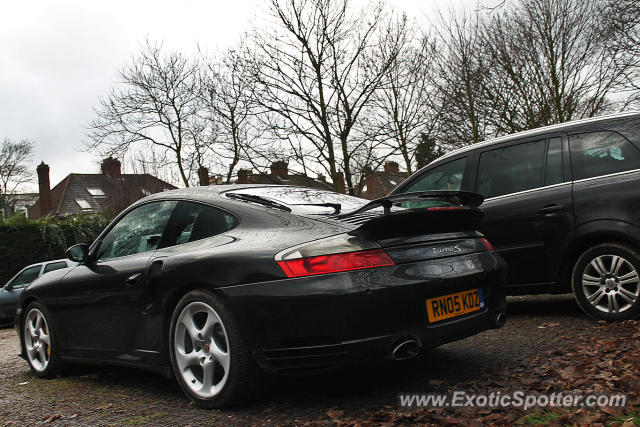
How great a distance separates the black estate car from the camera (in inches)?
191

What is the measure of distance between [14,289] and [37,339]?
1183cm

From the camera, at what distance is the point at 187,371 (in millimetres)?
3615

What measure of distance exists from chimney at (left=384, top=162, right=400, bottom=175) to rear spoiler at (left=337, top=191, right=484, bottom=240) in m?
16.8

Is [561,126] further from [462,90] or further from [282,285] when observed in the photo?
[462,90]

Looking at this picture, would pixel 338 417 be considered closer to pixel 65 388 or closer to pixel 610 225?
pixel 65 388

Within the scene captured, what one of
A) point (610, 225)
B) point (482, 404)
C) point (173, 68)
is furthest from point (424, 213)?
point (173, 68)

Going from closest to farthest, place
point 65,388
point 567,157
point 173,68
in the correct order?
1. point 65,388
2. point 567,157
3. point 173,68

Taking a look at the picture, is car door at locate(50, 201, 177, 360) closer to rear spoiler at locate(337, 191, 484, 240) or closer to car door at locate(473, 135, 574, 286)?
rear spoiler at locate(337, 191, 484, 240)

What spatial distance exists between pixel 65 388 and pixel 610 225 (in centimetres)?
459

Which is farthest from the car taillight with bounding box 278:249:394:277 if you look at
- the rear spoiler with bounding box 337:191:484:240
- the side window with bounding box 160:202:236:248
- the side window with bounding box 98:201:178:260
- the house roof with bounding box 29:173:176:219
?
the house roof with bounding box 29:173:176:219

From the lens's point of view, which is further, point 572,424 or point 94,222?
point 94,222

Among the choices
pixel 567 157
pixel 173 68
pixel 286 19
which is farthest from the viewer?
pixel 173 68

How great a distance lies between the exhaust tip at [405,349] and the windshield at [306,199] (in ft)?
3.11

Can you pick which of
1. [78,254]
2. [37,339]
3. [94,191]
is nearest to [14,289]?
[37,339]
